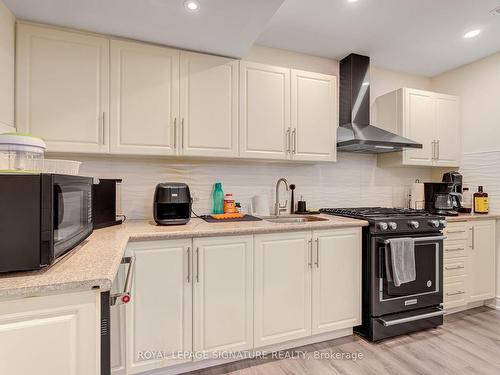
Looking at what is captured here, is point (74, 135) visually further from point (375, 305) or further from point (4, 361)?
point (375, 305)

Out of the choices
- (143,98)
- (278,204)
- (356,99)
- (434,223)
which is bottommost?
(434,223)

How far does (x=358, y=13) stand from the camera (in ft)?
6.99

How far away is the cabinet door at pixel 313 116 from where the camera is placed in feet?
7.88

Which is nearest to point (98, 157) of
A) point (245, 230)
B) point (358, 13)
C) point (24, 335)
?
point (245, 230)

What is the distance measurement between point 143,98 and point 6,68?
2.45ft

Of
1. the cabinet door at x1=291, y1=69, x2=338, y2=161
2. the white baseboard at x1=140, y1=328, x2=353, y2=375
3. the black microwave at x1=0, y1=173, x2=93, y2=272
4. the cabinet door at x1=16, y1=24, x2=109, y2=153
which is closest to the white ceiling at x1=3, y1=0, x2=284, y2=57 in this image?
the cabinet door at x1=16, y1=24, x2=109, y2=153

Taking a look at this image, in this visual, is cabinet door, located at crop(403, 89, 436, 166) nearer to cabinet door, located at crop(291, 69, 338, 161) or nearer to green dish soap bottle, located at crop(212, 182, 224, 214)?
cabinet door, located at crop(291, 69, 338, 161)

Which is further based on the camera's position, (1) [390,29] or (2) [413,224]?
(1) [390,29]

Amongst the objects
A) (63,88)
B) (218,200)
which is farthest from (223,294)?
(63,88)

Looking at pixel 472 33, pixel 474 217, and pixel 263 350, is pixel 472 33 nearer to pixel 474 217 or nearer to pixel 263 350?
pixel 474 217

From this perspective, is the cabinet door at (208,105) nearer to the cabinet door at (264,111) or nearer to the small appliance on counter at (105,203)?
the cabinet door at (264,111)

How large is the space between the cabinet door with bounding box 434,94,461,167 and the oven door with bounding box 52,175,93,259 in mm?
3308

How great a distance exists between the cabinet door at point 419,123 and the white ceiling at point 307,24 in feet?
1.38

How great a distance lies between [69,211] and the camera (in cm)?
111
